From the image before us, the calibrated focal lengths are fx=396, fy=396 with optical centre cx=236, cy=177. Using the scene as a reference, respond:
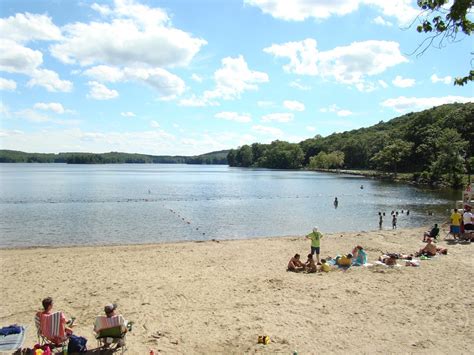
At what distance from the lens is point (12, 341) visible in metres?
8.63

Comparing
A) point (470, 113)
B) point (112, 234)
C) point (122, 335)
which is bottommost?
point (112, 234)

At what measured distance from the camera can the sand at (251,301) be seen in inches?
369

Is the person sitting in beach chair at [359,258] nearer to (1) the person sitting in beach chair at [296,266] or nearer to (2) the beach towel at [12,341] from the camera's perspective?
(1) the person sitting in beach chair at [296,266]

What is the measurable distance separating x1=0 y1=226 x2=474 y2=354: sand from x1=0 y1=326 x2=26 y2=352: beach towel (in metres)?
0.45

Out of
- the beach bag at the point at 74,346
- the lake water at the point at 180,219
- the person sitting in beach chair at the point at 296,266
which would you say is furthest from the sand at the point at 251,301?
the lake water at the point at 180,219

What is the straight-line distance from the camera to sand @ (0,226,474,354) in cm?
938

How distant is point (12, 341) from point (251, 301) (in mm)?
6440

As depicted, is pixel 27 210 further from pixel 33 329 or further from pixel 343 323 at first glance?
pixel 343 323

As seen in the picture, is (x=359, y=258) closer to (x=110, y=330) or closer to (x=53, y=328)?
(x=110, y=330)

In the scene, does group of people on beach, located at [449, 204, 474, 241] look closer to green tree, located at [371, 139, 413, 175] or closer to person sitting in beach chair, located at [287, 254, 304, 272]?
person sitting in beach chair, located at [287, 254, 304, 272]

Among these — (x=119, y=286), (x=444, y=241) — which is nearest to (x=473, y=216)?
(x=444, y=241)

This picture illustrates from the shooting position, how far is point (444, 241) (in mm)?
22156

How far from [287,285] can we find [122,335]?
6667 millimetres

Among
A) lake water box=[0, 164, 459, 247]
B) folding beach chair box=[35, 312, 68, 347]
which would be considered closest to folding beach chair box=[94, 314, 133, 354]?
folding beach chair box=[35, 312, 68, 347]
